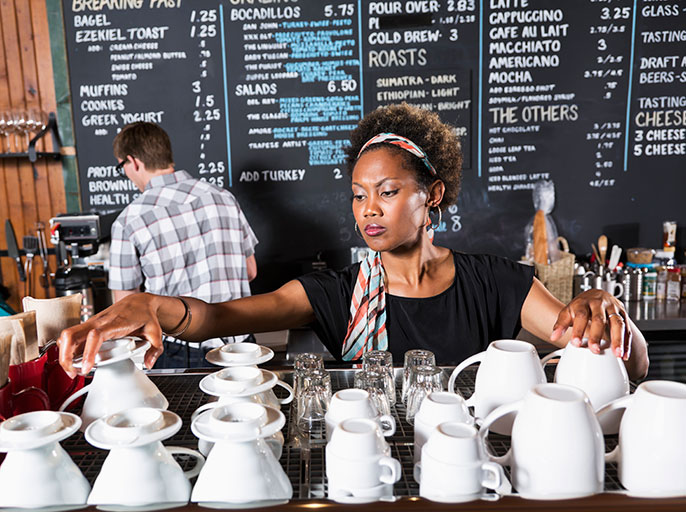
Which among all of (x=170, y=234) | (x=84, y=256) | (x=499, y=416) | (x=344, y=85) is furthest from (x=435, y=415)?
(x=344, y=85)

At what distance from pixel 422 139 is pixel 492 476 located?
1.17 m

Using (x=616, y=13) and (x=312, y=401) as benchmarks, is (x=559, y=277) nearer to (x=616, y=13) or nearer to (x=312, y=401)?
(x=616, y=13)

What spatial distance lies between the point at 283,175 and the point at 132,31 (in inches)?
44.6

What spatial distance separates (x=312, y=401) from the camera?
0.94m

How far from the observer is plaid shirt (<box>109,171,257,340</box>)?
2.29 meters

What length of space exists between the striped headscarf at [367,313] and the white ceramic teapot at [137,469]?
0.86 metres

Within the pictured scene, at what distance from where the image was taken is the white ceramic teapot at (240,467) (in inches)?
26.1

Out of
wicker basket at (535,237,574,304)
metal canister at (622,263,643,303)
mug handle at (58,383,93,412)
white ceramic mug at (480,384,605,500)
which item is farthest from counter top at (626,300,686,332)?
mug handle at (58,383,93,412)

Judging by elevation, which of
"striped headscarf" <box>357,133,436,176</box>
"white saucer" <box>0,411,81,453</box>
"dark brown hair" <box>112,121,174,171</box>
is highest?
"dark brown hair" <box>112,121,174,171</box>

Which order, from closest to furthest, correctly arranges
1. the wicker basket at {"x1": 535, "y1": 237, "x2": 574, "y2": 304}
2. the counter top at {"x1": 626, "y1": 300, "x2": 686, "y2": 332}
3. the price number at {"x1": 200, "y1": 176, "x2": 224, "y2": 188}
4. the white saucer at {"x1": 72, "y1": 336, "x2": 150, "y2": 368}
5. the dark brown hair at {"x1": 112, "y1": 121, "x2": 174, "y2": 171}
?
the white saucer at {"x1": 72, "y1": 336, "x2": 150, "y2": 368} < the dark brown hair at {"x1": 112, "y1": 121, "x2": 174, "y2": 171} < the counter top at {"x1": 626, "y1": 300, "x2": 686, "y2": 332} < the wicker basket at {"x1": 535, "y1": 237, "x2": 574, "y2": 304} < the price number at {"x1": 200, "y1": 176, "x2": 224, "y2": 188}

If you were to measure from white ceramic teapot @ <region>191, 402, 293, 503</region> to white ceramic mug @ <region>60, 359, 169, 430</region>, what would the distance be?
22 cm

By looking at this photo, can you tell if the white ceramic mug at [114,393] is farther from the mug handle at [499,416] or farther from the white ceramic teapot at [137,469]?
the mug handle at [499,416]

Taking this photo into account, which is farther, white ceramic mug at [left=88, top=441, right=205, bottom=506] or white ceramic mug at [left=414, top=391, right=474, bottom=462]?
white ceramic mug at [left=414, top=391, right=474, bottom=462]

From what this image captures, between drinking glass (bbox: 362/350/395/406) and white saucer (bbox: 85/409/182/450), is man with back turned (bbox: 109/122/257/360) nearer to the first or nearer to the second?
drinking glass (bbox: 362/350/395/406)
